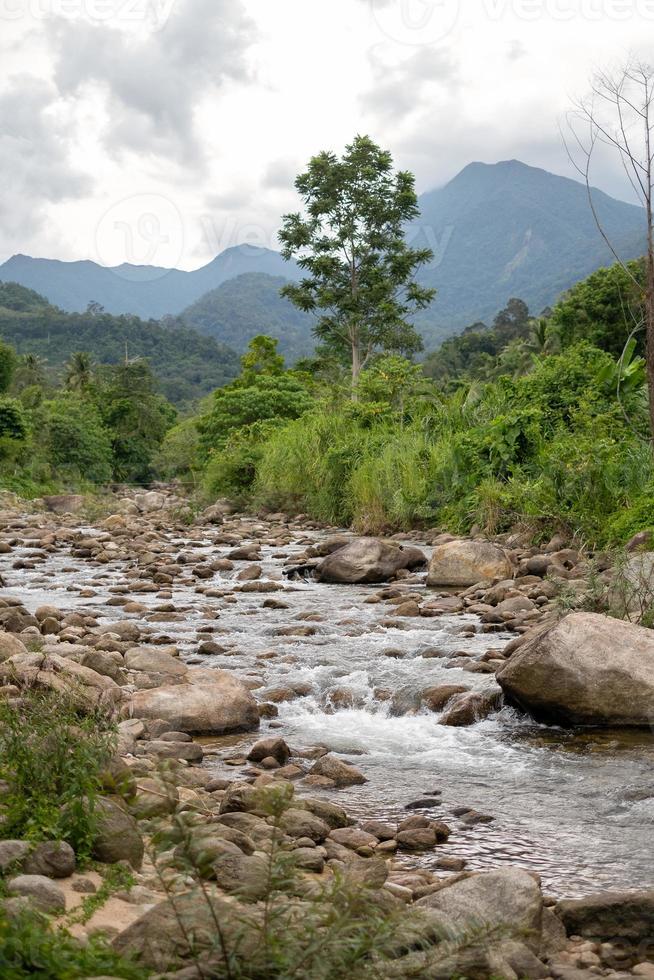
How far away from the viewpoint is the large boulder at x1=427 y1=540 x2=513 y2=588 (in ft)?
35.9

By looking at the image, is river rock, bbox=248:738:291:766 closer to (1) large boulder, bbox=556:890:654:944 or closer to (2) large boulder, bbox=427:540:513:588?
(1) large boulder, bbox=556:890:654:944

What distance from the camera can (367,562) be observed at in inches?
472

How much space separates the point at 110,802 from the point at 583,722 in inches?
133

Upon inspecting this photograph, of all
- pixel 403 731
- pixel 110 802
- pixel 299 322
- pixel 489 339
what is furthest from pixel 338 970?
pixel 299 322

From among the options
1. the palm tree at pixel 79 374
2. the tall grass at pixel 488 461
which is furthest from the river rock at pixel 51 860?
the palm tree at pixel 79 374

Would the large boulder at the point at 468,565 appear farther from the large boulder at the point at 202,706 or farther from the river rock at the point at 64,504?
the river rock at the point at 64,504

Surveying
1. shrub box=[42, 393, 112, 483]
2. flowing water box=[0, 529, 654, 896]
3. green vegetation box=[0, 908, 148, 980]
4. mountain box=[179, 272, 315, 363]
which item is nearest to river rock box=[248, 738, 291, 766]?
flowing water box=[0, 529, 654, 896]

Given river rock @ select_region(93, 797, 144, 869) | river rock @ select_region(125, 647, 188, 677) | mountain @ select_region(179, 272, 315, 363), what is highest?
mountain @ select_region(179, 272, 315, 363)

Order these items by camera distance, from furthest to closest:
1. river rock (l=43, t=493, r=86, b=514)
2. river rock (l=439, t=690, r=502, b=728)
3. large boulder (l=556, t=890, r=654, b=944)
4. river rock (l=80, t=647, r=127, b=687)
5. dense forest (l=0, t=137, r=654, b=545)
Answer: river rock (l=43, t=493, r=86, b=514)
dense forest (l=0, t=137, r=654, b=545)
river rock (l=80, t=647, r=127, b=687)
river rock (l=439, t=690, r=502, b=728)
large boulder (l=556, t=890, r=654, b=944)

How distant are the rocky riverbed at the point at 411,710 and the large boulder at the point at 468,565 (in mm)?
26

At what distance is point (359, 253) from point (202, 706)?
28.7 meters

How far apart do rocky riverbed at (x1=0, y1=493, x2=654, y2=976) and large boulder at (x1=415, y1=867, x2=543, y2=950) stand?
18mm

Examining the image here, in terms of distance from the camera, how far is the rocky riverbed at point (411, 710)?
4.17 metres

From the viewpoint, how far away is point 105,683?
6094mm
